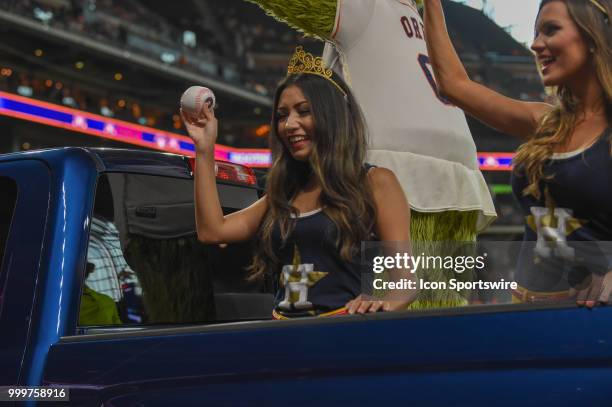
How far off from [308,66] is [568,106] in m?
0.62

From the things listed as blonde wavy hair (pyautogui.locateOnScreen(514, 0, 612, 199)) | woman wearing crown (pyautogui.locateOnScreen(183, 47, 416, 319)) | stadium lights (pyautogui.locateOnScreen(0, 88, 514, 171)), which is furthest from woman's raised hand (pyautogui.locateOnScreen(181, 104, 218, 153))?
stadium lights (pyautogui.locateOnScreen(0, 88, 514, 171))

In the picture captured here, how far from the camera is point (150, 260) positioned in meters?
2.26

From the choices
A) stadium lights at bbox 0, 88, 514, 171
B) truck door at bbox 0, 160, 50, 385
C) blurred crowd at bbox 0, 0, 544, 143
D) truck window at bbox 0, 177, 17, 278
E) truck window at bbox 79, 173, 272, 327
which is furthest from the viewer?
blurred crowd at bbox 0, 0, 544, 143

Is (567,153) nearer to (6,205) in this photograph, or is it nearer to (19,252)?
(19,252)

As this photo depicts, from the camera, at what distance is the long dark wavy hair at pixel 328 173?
162cm

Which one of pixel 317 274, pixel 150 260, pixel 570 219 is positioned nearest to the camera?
pixel 570 219

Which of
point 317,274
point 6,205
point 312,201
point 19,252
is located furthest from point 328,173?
point 6,205

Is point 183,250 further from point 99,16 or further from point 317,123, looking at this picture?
point 99,16

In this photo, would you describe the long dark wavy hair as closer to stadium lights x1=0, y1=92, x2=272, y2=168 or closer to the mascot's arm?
the mascot's arm

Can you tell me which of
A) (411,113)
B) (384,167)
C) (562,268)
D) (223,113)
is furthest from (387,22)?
(223,113)

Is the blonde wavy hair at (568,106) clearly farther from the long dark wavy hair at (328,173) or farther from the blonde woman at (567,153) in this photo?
the long dark wavy hair at (328,173)

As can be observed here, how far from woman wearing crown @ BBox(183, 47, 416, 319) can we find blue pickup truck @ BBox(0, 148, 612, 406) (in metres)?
0.23

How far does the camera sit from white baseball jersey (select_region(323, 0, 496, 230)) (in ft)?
5.83

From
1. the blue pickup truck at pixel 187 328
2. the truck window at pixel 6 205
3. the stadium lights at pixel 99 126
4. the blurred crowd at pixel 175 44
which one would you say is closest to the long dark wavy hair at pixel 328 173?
the blue pickup truck at pixel 187 328
